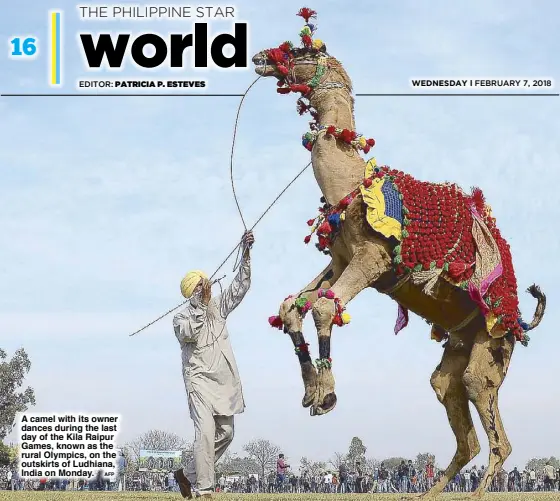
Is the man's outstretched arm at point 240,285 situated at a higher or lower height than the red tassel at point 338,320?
higher

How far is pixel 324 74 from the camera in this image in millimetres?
9453

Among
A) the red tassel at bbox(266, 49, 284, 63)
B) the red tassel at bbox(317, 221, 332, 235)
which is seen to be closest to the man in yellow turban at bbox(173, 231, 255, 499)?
the red tassel at bbox(317, 221, 332, 235)

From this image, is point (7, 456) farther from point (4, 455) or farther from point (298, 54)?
point (298, 54)

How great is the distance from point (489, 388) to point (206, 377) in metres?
2.78

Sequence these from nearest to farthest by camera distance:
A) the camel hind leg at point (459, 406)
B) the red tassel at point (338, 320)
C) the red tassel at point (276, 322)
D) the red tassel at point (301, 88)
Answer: the red tassel at point (338, 320)
the red tassel at point (276, 322)
the red tassel at point (301, 88)
the camel hind leg at point (459, 406)

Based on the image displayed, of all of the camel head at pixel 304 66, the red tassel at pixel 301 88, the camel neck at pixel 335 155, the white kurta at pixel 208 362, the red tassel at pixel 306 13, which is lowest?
the white kurta at pixel 208 362

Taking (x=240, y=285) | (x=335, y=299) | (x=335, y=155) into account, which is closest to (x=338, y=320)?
(x=335, y=299)

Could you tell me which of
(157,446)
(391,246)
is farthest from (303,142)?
(157,446)

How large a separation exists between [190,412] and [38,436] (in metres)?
6.34

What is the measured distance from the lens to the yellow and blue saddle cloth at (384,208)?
28.5 feet

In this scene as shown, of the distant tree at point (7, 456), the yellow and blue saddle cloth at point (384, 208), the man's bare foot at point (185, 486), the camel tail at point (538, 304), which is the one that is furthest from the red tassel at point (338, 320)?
the distant tree at point (7, 456)

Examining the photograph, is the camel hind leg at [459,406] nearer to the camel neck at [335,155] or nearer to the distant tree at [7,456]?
the camel neck at [335,155]

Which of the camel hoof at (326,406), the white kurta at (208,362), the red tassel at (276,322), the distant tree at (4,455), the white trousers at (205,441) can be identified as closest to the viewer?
the camel hoof at (326,406)

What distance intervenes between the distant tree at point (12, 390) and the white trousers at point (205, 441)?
2440 centimetres
